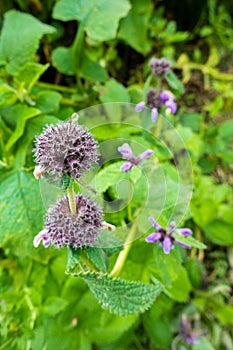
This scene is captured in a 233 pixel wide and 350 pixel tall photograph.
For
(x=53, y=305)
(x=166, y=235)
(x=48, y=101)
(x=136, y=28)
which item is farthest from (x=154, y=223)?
(x=136, y=28)

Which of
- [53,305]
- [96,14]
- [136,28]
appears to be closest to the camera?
[53,305]

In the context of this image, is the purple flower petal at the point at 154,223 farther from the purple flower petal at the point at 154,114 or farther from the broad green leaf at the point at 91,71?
the broad green leaf at the point at 91,71

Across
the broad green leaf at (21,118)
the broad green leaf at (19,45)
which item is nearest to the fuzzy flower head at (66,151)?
the broad green leaf at (21,118)

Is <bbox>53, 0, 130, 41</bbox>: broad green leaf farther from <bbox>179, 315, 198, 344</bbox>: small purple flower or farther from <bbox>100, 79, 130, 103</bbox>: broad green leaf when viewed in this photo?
<bbox>179, 315, 198, 344</bbox>: small purple flower

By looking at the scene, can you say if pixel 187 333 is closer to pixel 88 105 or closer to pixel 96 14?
pixel 88 105

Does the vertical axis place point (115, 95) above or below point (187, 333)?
above

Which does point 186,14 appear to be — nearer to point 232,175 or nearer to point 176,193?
point 232,175

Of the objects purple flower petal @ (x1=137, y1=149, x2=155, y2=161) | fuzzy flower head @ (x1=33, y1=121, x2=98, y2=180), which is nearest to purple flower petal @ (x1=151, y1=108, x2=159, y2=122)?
purple flower petal @ (x1=137, y1=149, x2=155, y2=161)
